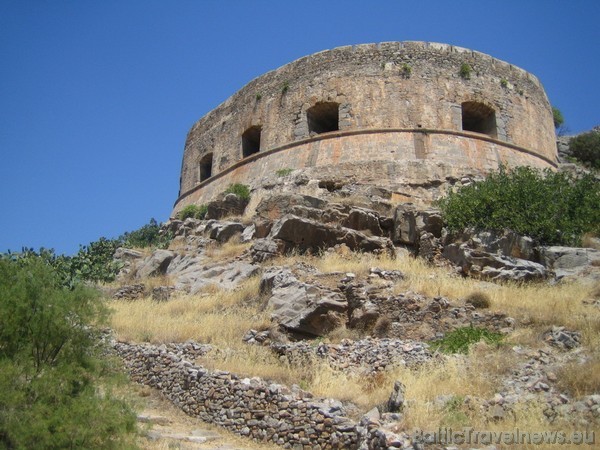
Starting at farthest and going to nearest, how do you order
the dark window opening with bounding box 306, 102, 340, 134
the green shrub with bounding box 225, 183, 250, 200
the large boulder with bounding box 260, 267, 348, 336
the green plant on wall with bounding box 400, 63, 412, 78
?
the dark window opening with bounding box 306, 102, 340, 134, the green plant on wall with bounding box 400, 63, 412, 78, the green shrub with bounding box 225, 183, 250, 200, the large boulder with bounding box 260, 267, 348, 336

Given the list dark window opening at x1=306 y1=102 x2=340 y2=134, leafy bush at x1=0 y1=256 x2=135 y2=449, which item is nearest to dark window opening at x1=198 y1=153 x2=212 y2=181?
dark window opening at x1=306 y1=102 x2=340 y2=134

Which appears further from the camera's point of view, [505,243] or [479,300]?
[505,243]

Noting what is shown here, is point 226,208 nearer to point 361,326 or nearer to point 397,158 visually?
point 397,158

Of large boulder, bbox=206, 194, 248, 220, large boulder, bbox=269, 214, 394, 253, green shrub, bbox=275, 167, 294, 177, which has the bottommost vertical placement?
large boulder, bbox=269, 214, 394, 253

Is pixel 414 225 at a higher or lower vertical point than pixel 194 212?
lower

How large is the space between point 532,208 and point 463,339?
494 cm

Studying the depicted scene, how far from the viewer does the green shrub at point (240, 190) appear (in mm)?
17158

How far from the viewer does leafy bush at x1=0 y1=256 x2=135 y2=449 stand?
5.33 meters

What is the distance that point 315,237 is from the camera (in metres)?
13.1

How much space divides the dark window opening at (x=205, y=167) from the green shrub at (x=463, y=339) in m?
13.7

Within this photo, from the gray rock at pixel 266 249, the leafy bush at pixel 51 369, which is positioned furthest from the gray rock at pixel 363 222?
the leafy bush at pixel 51 369

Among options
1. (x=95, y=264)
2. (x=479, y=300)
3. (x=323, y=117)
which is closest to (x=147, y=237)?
(x=95, y=264)

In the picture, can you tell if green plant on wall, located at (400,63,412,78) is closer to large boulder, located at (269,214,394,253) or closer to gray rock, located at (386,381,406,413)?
large boulder, located at (269,214,394,253)

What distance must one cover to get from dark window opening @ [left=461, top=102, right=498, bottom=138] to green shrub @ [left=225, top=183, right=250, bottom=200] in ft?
21.3
